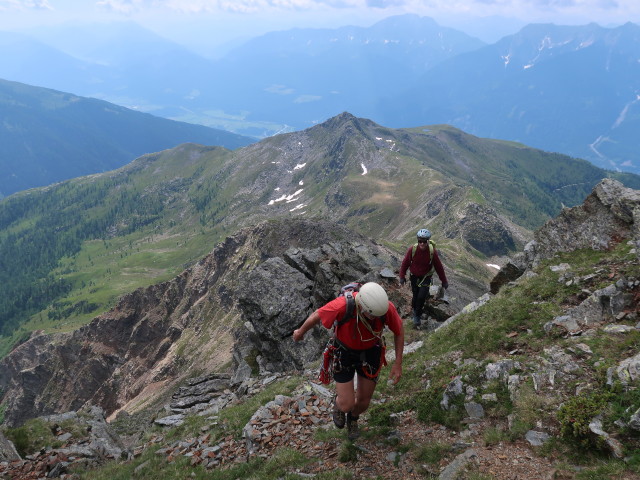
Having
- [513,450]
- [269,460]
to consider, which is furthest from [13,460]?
[513,450]

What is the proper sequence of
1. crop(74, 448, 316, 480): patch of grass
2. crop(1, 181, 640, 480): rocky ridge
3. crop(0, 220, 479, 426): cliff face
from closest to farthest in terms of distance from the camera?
crop(1, 181, 640, 480): rocky ridge → crop(74, 448, 316, 480): patch of grass → crop(0, 220, 479, 426): cliff face

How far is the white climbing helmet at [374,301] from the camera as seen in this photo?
9617 mm

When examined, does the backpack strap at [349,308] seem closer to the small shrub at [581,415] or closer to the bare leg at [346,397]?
the bare leg at [346,397]

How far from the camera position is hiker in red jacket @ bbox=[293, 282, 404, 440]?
1035cm

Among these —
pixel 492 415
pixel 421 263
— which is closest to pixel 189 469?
pixel 492 415

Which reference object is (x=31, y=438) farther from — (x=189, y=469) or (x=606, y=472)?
(x=606, y=472)

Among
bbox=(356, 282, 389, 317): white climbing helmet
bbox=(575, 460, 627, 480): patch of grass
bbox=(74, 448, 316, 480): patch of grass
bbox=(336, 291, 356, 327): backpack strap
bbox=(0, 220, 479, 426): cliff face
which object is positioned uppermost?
bbox=(356, 282, 389, 317): white climbing helmet

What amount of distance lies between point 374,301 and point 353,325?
1.21m

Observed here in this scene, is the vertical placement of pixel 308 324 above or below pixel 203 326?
above

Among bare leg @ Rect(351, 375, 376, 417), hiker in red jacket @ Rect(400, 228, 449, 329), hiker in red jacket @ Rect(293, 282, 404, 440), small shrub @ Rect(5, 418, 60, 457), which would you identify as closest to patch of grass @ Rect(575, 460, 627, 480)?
hiker in red jacket @ Rect(293, 282, 404, 440)

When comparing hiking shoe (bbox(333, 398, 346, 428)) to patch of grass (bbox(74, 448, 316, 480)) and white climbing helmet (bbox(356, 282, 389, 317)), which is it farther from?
white climbing helmet (bbox(356, 282, 389, 317))

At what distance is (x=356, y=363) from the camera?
10.7m

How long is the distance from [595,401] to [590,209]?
1701 cm

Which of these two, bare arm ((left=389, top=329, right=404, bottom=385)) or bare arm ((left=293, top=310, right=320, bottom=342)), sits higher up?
bare arm ((left=293, top=310, right=320, bottom=342))
